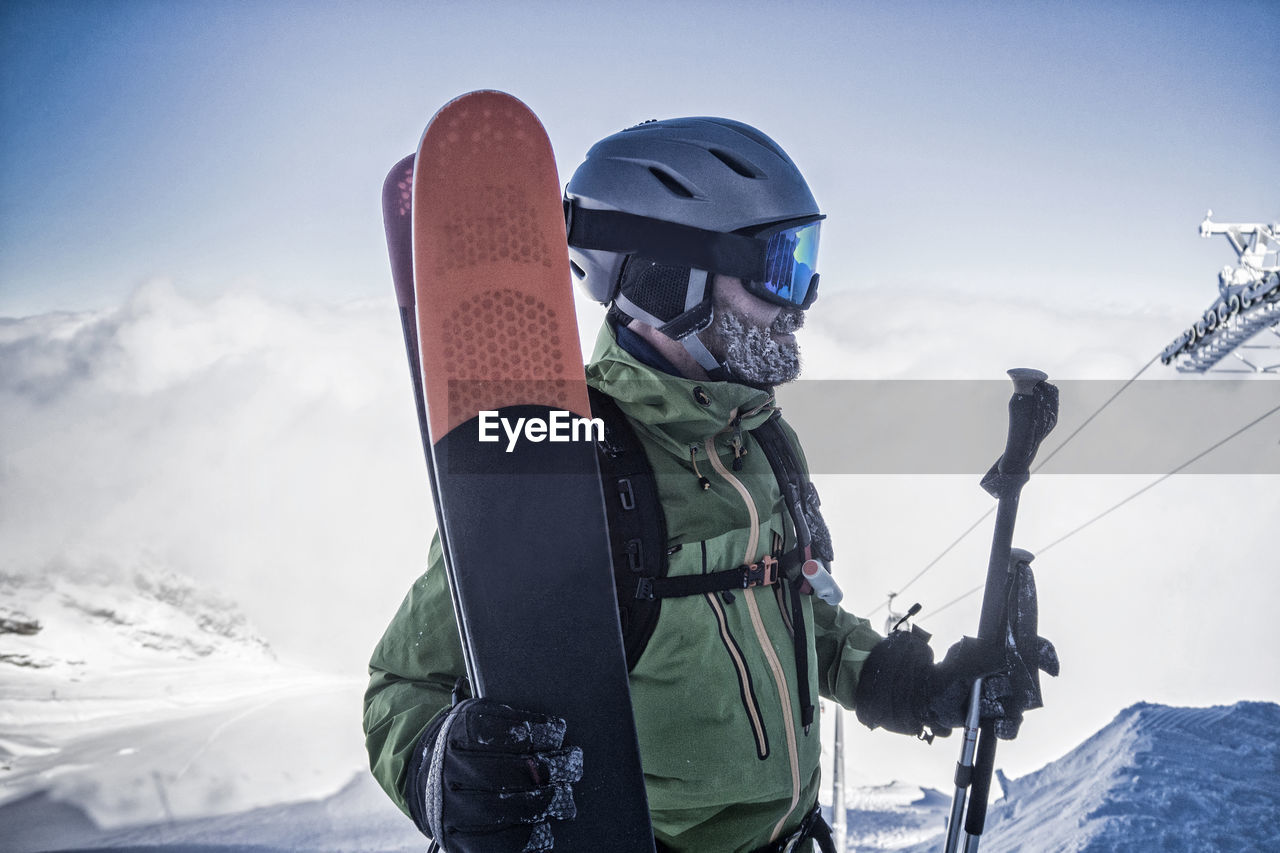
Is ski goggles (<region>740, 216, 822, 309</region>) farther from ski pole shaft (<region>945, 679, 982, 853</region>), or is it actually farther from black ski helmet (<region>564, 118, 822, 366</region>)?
ski pole shaft (<region>945, 679, 982, 853</region>)

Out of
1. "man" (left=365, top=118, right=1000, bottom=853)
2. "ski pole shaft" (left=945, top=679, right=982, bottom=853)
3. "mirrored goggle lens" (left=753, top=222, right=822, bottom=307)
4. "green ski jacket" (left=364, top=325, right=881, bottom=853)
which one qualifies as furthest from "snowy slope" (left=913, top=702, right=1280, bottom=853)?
"mirrored goggle lens" (left=753, top=222, right=822, bottom=307)

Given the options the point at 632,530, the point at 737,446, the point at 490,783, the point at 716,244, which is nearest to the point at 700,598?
the point at 632,530

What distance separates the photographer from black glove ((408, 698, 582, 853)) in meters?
1.02

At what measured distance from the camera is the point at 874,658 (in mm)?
1815

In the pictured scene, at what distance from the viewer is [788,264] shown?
5.51ft

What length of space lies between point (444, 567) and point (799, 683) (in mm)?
745

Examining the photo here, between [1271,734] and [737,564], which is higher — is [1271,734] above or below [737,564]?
below

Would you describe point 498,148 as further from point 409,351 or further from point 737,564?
point 737,564

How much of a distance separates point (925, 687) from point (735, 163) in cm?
137

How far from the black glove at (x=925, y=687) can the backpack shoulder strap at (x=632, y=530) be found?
81cm

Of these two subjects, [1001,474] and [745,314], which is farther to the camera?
[1001,474]

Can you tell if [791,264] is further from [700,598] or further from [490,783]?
[490,783]

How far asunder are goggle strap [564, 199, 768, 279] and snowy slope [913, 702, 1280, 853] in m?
3.98

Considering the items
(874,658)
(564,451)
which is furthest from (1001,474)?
(564,451)
